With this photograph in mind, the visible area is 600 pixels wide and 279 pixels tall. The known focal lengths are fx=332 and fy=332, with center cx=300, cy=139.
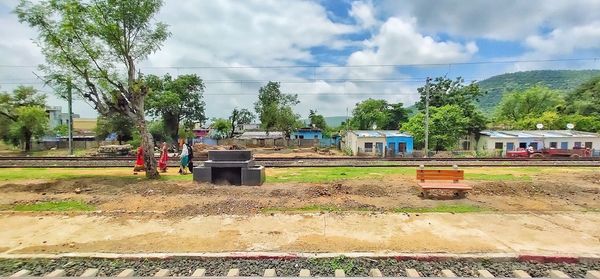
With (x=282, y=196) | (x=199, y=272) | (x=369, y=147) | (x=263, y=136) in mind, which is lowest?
(x=199, y=272)

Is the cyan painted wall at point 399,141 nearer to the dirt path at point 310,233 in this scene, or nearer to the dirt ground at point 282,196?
the dirt ground at point 282,196

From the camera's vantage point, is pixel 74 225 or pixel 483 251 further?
pixel 74 225

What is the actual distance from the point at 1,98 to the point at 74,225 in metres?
50.5

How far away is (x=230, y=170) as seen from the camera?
13.4 metres

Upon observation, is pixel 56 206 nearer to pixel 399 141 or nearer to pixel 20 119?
pixel 399 141

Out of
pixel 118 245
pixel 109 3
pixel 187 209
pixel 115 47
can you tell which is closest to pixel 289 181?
pixel 187 209

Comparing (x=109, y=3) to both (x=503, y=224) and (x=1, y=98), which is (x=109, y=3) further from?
(x=1, y=98)

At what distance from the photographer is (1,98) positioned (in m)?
44.1

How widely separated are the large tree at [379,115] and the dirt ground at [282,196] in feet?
178

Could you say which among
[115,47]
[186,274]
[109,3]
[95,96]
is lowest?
[186,274]

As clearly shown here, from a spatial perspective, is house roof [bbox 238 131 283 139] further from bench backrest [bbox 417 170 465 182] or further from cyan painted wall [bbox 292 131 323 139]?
bench backrest [bbox 417 170 465 182]

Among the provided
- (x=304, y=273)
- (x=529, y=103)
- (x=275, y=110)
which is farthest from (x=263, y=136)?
(x=304, y=273)

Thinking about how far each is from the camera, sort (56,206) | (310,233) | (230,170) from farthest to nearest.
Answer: (230,170), (56,206), (310,233)

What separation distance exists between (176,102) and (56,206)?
45.9 metres
